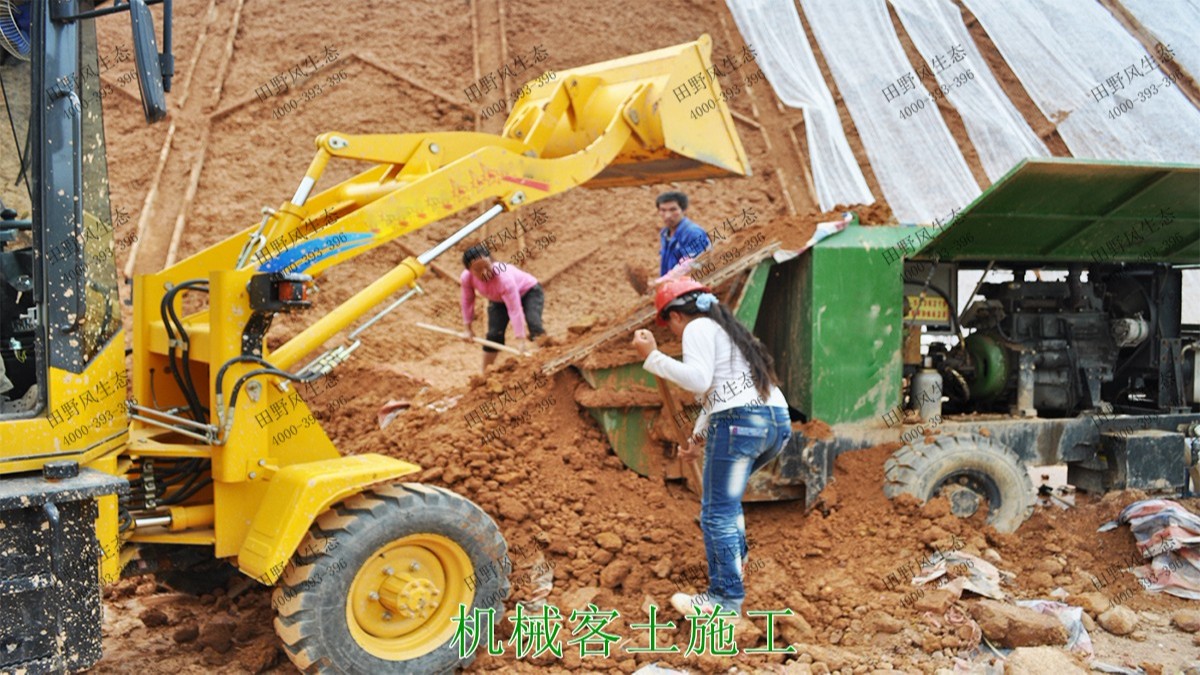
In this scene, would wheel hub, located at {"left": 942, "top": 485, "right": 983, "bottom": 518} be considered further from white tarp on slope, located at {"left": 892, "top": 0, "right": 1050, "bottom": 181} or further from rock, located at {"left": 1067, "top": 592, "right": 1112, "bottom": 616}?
white tarp on slope, located at {"left": 892, "top": 0, "right": 1050, "bottom": 181}

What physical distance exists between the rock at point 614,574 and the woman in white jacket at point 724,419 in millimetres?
384

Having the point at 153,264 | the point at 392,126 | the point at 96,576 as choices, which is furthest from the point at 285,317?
the point at 96,576

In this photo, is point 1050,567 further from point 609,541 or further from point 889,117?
point 889,117

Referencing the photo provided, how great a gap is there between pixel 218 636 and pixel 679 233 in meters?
3.58

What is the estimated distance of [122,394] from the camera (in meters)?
3.84

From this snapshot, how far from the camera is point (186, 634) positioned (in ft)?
15.3

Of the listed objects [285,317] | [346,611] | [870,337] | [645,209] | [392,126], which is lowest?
[346,611]

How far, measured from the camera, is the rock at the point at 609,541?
5281mm

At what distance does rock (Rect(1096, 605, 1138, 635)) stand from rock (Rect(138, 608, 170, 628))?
174 inches

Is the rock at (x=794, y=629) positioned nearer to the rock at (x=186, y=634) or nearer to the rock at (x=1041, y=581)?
the rock at (x=1041, y=581)

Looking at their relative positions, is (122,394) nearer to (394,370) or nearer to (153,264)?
(394,370)

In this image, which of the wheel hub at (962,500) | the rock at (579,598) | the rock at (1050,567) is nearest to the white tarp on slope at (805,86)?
the wheel hub at (962,500)

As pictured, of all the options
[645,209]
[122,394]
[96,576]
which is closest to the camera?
[96,576]

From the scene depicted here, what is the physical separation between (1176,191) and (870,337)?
1.94m
